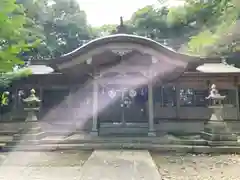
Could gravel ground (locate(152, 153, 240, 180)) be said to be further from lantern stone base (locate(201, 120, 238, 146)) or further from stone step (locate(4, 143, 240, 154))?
lantern stone base (locate(201, 120, 238, 146))

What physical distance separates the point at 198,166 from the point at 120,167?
1864mm

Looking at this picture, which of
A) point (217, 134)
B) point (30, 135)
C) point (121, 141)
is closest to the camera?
point (217, 134)

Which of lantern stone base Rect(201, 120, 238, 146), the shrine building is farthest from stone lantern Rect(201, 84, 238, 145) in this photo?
the shrine building

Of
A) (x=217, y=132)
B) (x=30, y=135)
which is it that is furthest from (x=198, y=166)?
(x=30, y=135)

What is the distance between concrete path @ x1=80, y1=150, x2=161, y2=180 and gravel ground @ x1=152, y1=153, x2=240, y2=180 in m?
0.30

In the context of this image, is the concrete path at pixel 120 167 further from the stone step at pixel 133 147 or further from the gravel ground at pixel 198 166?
the stone step at pixel 133 147

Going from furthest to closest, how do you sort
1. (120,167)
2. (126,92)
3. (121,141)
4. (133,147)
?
(126,92) → (121,141) → (133,147) → (120,167)

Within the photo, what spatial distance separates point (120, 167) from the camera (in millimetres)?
5105

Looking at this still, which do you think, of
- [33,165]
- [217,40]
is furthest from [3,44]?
[217,40]

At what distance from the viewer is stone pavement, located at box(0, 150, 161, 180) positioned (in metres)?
4.56

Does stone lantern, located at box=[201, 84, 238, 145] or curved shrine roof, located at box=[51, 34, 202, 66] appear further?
curved shrine roof, located at box=[51, 34, 202, 66]

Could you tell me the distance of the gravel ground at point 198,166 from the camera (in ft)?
15.3

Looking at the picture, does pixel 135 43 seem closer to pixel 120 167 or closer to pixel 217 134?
pixel 217 134

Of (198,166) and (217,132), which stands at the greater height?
(217,132)
